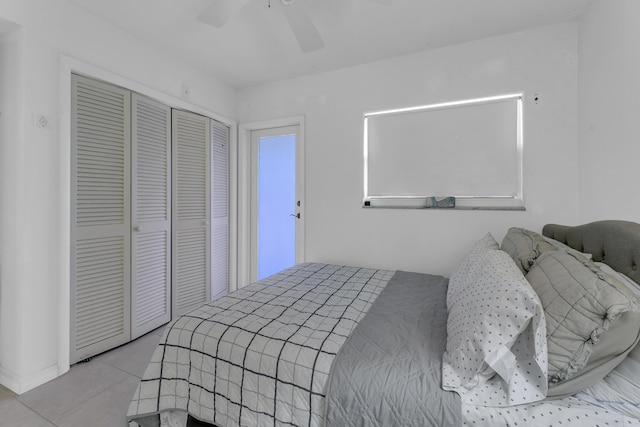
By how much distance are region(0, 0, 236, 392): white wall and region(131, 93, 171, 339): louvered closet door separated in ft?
1.54

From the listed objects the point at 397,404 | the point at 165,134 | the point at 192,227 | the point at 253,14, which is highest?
the point at 253,14

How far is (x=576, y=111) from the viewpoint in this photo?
2.09 meters

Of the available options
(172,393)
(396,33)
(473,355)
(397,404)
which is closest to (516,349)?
(473,355)

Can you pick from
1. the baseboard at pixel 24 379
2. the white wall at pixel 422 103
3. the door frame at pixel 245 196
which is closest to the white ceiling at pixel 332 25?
the white wall at pixel 422 103

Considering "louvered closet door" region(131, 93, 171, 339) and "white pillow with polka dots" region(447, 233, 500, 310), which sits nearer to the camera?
"white pillow with polka dots" region(447, 233, 500, 310)

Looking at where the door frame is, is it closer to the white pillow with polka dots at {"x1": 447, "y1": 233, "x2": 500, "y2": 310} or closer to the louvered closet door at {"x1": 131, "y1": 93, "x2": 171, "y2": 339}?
the louvered closet door at {"x1": 131, "y1": 93, "x2": 171, "y2": 339}

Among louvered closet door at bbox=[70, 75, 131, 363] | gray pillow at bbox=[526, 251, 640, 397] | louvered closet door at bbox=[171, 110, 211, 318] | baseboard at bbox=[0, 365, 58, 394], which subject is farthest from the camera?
louvered closet door at bbox=[171, 110, 211, 318]

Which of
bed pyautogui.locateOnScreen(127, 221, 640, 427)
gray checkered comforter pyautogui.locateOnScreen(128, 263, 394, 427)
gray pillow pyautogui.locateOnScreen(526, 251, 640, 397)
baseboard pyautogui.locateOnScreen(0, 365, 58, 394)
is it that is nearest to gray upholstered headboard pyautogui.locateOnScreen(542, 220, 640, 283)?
bed pyautogui.locateOnScreen(127, 221, 640, 427)

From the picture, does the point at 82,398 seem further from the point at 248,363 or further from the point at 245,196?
the point at 245,196

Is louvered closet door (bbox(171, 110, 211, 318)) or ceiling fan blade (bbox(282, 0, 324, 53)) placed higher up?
ceiling fan blade (bbox(282, 0, 324, 53))

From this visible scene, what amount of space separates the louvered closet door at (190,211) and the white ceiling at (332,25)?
0.67 m

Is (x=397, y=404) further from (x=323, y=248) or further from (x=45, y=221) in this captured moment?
(x=45, y=221)

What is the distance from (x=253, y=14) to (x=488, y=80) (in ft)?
6.35

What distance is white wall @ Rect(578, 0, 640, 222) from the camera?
1.43 meters
